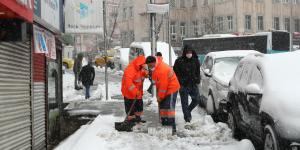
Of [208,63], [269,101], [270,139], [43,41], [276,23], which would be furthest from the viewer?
[276,23]

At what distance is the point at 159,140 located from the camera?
9.75 meters

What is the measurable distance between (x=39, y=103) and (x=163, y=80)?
9.24ft

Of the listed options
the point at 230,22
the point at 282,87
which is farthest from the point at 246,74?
the point at 230,22

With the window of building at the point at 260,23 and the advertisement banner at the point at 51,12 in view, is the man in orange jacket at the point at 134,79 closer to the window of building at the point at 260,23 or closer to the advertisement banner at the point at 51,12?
the advertisement banner at the point at 51,12

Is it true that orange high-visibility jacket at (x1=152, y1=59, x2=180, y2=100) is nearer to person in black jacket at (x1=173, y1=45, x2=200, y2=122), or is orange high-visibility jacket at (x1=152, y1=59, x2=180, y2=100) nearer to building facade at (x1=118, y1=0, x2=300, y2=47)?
person in black jacket at (x1=173, y1=45, x2=200, y2=122)

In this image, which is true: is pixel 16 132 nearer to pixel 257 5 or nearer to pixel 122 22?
pixel 257 5

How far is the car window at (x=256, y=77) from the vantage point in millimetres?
8129

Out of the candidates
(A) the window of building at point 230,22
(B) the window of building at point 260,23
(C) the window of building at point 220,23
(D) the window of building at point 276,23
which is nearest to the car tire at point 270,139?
(A) the window of building at point 230,22

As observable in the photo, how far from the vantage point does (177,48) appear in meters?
60.8

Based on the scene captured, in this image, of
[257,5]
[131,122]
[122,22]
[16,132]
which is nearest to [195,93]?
[131,122]

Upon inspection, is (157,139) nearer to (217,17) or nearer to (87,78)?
(87,78)

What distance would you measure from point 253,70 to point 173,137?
2.05 metres

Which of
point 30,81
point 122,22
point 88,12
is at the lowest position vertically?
point 30,81

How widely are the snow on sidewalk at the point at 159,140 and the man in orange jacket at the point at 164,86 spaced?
0.39 metres
